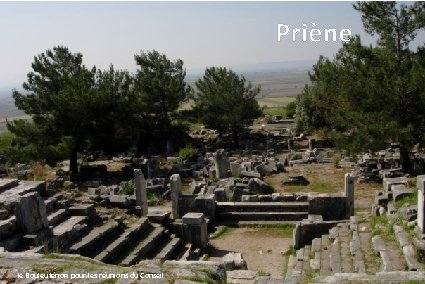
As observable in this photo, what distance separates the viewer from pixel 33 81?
25156mm

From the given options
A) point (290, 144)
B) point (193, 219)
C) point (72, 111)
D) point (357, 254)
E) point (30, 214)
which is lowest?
point (357, 254)

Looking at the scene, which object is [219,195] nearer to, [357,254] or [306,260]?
[306,260]

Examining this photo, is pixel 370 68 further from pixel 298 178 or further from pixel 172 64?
pixel 172 64

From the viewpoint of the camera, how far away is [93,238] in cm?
1233

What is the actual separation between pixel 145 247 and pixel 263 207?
5018 millimetres

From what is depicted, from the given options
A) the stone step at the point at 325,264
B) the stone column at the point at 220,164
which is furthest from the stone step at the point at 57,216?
the stone column at the point at 220,164

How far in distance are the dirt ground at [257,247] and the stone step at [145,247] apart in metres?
1.67

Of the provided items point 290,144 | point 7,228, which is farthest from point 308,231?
point 290,144

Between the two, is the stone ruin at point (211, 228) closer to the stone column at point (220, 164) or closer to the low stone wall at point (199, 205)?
the low stone wall at point (199, 205)

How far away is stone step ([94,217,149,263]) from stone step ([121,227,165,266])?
0.93 ft

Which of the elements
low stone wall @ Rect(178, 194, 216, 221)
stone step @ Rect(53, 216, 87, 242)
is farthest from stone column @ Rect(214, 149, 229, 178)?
stone step @ Rect(53, 216, 87, 242)

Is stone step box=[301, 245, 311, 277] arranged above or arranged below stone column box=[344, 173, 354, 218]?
below

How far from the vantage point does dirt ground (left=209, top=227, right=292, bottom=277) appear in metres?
12.7

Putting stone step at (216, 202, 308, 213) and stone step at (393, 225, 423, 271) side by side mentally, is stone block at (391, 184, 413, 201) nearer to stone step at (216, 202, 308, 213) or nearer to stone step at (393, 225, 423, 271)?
stone step at (393, 225, 423, 271)
